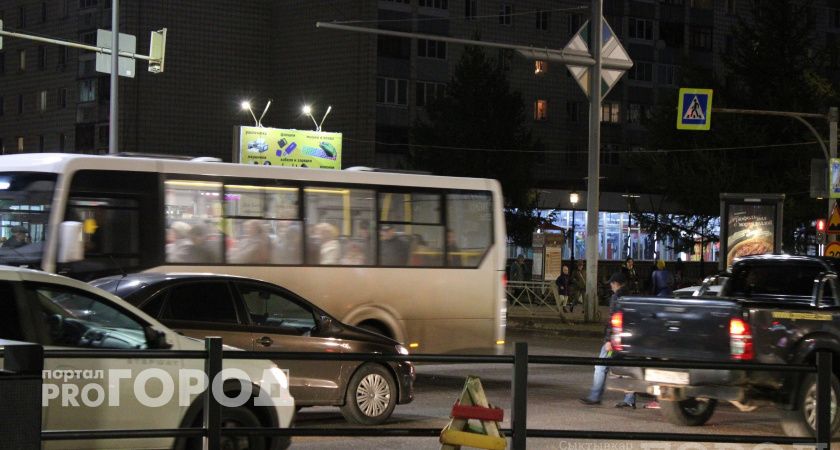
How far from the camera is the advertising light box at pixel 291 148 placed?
4900 centimetres

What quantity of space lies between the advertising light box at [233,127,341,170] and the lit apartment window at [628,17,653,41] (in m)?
25.5

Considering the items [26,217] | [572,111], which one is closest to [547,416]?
[26,217]

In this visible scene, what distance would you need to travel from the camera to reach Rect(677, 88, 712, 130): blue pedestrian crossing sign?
3139cm

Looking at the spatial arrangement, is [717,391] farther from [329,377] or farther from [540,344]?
[540,344]

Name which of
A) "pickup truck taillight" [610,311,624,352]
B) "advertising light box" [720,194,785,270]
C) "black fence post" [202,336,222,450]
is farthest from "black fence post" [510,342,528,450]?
"advertising light box" [720,194,785,270]

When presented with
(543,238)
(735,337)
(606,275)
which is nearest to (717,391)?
(735,337)

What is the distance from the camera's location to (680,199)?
1956 inches

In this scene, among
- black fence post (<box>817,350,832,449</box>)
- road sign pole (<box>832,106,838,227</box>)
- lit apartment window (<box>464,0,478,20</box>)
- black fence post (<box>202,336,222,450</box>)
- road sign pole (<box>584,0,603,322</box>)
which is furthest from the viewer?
lit apartment window (<box>464,0,478,20</box>)

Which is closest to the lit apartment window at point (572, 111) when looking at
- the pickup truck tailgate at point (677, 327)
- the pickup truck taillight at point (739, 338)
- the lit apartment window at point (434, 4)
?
the lit apartment window at point (434, 4)

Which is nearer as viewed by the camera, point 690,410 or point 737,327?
point 737,327

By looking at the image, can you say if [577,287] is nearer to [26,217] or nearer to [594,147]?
[594,147]

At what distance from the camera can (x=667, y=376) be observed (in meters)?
12.2

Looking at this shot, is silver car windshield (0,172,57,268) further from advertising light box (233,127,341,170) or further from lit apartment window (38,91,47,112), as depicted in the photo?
lit apartment window (38,91,47,112)

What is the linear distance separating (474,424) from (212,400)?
1663 millimetres
